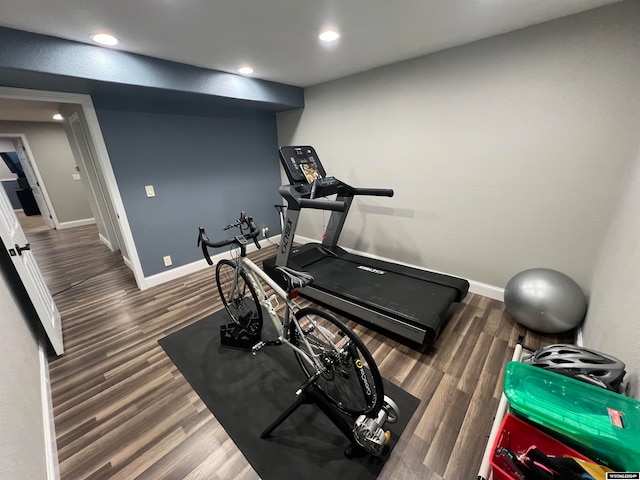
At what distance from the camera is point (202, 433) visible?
1496mm

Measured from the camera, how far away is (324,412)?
4.56 feet

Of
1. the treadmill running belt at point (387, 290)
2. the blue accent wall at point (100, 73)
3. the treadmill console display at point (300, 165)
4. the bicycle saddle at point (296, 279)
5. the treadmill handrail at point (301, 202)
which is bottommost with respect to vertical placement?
the treadmill running belt at point (387, 290)

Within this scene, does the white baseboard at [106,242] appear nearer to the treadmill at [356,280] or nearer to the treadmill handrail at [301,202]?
the treadmill at [356,280]

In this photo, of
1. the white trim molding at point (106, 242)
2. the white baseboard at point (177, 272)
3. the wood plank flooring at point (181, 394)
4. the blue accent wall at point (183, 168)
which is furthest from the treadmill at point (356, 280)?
the white trim molding at point (106, 242)

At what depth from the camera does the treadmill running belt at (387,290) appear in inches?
83.1

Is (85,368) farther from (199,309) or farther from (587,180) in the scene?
(587,180)

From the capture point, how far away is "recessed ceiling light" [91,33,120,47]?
1.86m

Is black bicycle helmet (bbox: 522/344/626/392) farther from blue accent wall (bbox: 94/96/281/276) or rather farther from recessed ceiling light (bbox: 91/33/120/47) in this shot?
blue accent wall (bbox: 94/96/281/276)

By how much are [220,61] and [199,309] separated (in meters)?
2.51

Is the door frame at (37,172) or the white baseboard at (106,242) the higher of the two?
the door frame at (37,172)

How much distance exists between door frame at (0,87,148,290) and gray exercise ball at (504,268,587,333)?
397 centimetres

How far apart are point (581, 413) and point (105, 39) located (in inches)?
139

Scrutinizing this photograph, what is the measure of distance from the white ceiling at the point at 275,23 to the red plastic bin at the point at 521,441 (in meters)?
2.39

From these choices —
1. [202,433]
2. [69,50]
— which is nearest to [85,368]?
[202,433]
